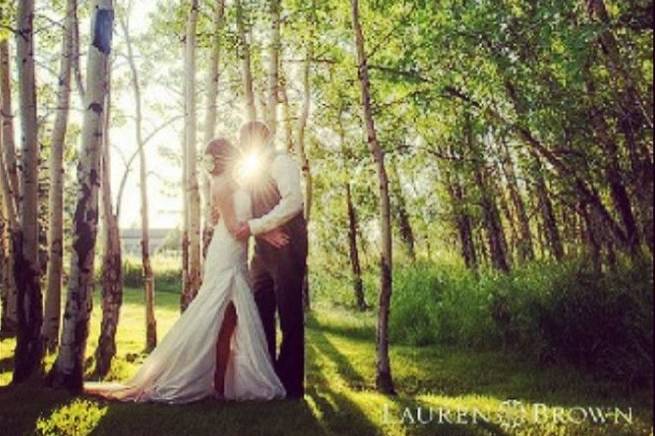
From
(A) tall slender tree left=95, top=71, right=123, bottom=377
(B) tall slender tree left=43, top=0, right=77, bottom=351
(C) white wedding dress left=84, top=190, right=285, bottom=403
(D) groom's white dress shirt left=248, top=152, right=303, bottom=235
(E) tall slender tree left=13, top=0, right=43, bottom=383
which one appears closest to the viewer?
(C) white wedding dress left=84, top=190, right=285, bottom=403

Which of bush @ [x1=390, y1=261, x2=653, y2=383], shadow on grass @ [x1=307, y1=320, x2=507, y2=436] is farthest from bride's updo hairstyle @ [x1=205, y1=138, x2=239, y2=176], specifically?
bush @ [x1=390, y1=261, x2=653, y2=383]

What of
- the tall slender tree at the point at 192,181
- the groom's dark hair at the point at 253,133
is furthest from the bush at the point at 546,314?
the tall slender tree at the point at 192,181

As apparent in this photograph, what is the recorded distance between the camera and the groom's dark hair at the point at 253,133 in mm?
8320

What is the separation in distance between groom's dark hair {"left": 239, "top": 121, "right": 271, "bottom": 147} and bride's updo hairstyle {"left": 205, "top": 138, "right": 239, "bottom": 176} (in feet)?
0.71

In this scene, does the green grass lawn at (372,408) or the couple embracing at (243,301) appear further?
the couple embracing at (243,301)

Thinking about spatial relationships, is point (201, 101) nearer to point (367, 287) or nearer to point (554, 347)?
point (367, 287)

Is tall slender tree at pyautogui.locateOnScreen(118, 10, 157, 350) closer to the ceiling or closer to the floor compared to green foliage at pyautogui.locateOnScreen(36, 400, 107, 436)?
closer to the ceiling

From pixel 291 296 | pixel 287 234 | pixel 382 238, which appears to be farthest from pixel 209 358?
pixel 382 238

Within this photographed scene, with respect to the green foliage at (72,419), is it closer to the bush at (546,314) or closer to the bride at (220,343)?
the bride at (220,343)

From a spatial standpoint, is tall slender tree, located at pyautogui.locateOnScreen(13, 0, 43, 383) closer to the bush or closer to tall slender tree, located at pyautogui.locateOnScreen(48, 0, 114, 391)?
tall slender tree, located at pyautogui.locateOnScreen(48, 0, 114, 391)

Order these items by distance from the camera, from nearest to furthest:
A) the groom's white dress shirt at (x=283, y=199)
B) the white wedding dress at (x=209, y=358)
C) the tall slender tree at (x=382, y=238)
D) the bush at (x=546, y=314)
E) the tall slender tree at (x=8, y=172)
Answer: the white wedding dress at (x=209, y=358)
the groom's white dress shirt at (x=283, y=199)
the bush at (x=546, y=314)
the tall slender tree at (x=382, y=238)
the tall slender tree at (x=8, y=172)

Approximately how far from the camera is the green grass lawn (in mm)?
6410

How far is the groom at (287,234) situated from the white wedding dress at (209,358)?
0.91 feet

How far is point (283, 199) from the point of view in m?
8.04
